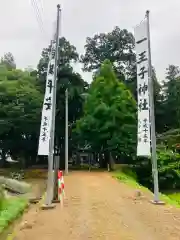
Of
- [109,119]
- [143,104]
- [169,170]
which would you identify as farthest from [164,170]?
[143,104]

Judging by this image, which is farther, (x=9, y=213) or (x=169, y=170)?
(x=169, y=170)

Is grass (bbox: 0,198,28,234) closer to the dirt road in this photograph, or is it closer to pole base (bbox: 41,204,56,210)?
the dirt road

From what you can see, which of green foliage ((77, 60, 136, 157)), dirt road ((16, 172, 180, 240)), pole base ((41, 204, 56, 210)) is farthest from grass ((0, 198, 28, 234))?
green foliage ((77, 60, 136, 157))

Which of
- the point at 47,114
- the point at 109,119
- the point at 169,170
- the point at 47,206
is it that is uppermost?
the point at 109,119

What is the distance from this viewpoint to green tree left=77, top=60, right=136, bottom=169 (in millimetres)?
32188

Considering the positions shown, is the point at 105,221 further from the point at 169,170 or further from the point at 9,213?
the point at 169,170

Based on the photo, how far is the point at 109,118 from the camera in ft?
107

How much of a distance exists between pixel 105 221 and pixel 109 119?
70.0 feet

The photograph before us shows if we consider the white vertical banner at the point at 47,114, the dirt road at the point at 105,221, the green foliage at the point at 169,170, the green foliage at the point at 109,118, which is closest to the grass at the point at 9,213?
the dirt road at the point at 105,221

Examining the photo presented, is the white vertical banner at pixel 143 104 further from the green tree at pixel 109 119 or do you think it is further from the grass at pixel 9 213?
the green tree at pixel 109 119

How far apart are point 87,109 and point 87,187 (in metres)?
14.0

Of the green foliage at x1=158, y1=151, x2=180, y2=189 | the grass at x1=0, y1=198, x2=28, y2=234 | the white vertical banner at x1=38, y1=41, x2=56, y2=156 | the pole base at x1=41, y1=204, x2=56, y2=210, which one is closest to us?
the grass at x1=0, y1=198, x2=28, y2=234

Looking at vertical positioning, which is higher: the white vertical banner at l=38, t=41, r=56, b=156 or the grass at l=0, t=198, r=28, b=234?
the white vertical banner at l=38, t=41, r=56, b=156

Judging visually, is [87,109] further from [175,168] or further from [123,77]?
[123,77]
